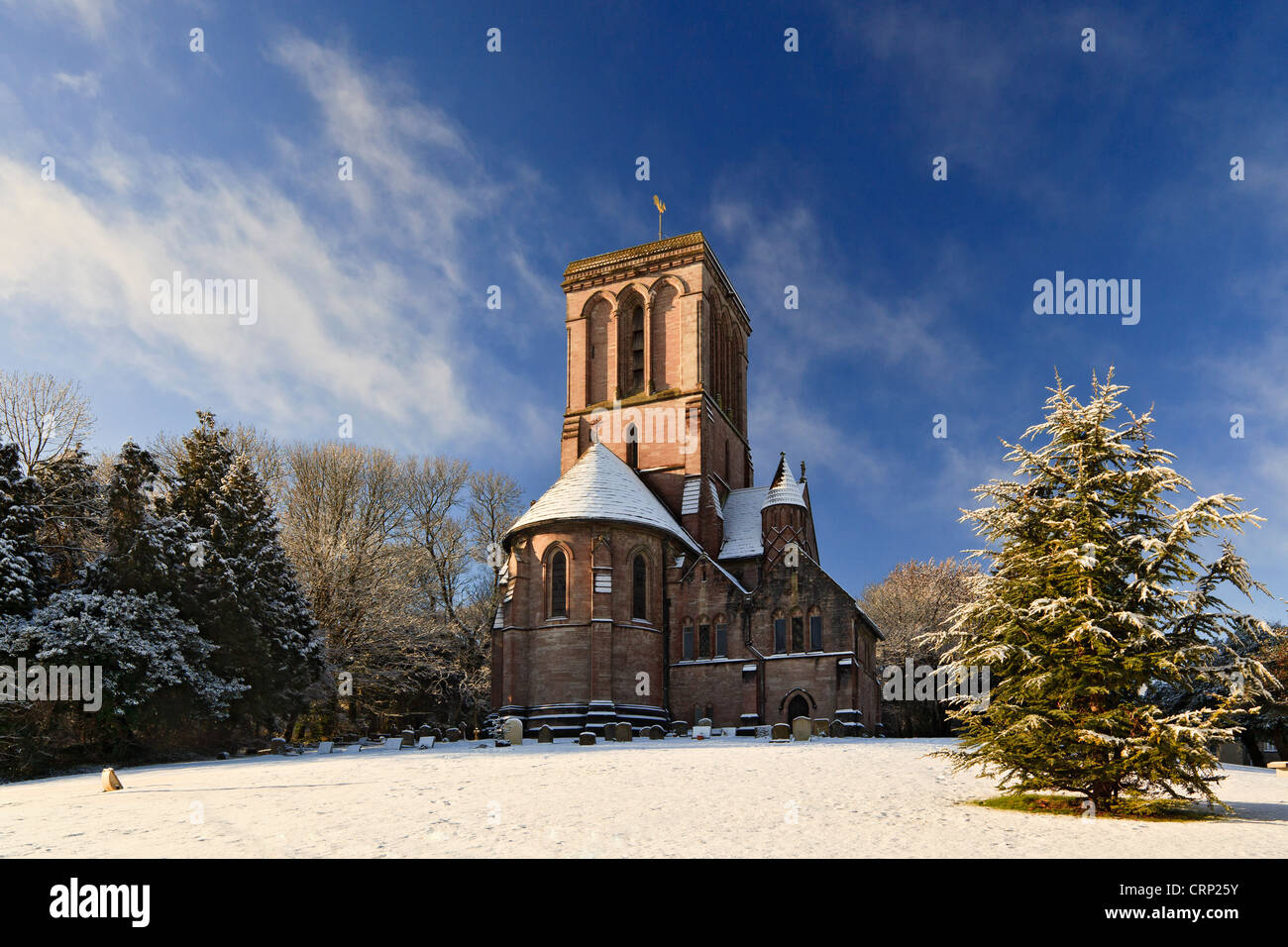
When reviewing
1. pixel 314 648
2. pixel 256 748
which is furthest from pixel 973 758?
pixel 314 648

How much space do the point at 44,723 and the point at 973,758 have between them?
875 inches

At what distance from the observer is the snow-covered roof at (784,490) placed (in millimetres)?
42781

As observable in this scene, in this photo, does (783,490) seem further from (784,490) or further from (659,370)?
(659,370)

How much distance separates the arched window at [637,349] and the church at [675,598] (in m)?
1.90

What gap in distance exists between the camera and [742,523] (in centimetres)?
4484

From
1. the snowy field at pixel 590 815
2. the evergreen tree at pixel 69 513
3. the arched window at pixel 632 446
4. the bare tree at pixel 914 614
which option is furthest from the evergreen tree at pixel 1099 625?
the bare tree at pixel 914 614

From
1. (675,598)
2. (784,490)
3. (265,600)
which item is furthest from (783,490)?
(265,600)

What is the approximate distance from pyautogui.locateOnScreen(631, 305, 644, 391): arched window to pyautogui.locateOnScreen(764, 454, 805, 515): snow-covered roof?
965 cm

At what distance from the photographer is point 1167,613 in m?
13.4

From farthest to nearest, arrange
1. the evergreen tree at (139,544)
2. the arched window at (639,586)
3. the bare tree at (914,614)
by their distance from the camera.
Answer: the bare tree at (914,614), the arched window at (639,586), the evergreen tree at (139,544)

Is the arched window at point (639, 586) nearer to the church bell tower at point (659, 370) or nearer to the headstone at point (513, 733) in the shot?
the church bell tower at point (659, 370)

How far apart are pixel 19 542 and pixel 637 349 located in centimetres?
3177

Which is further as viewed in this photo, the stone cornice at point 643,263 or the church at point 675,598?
the stone cornice at point 643,263

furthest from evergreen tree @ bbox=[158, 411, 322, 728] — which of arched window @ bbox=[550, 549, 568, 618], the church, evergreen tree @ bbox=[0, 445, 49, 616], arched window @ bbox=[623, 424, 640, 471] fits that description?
arched window @ bbox=[623, 424, 640, 471]
